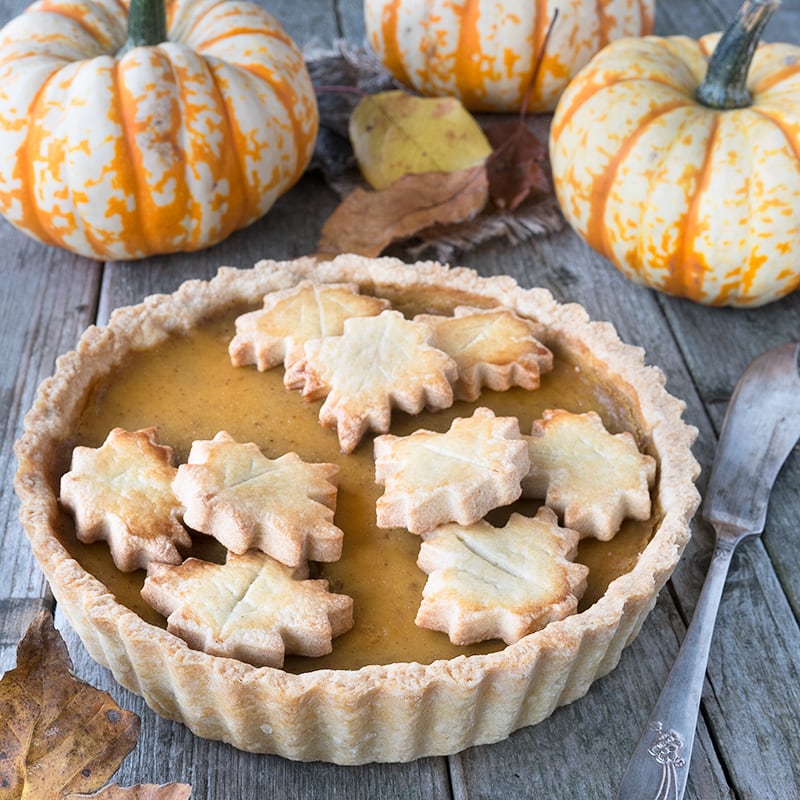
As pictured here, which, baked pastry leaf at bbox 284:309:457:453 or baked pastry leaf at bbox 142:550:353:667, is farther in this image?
baked pastry leaf at bbox 284:309:457:453

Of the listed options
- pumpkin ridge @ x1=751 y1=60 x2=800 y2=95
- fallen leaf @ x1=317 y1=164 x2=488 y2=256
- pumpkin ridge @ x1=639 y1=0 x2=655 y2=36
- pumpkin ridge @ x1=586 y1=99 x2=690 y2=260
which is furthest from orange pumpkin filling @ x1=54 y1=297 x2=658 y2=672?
pumpkin ridge @ x1=639 y1=0 x2=655 y2=36

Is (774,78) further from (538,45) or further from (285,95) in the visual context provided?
(285,95)

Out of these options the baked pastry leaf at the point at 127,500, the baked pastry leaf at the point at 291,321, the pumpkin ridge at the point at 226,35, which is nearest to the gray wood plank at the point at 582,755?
the baked pastry leaf at the point at 127,500

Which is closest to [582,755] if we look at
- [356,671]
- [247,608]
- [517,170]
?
[356,671]

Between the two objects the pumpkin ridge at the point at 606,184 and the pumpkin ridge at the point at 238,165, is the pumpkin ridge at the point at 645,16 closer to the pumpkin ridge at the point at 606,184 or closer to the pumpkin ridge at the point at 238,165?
the pumpkin ridge at the point at 606,184

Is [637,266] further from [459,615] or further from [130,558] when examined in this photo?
[130,558]

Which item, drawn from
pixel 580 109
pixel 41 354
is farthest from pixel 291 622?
pixel 580 109

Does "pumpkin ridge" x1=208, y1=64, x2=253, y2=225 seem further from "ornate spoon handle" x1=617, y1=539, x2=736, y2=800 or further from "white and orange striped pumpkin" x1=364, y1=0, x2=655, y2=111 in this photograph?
"ornate spoon handle" x1=617, y1=539, x2=736, y2=800
